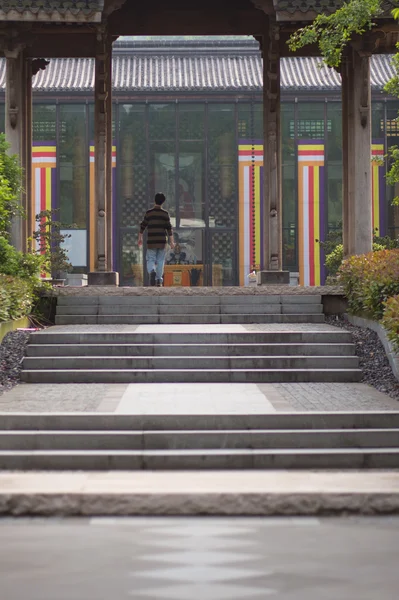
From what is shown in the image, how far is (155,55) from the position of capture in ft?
105

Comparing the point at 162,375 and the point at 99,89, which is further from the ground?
the point at 99,89

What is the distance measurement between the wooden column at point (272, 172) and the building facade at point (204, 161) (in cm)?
1412

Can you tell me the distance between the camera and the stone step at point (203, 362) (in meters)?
10.4

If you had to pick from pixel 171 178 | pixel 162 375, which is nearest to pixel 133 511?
pixel 162 375

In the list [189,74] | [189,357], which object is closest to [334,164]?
[189,74]

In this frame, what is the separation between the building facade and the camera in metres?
30.1

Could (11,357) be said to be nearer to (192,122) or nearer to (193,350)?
(193,350)

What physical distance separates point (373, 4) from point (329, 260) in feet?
41.6

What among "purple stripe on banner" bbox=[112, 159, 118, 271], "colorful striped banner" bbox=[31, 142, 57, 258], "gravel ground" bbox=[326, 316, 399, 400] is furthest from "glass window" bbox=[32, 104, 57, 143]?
"gravel ground" bbox=[326, 316, 399, 400]

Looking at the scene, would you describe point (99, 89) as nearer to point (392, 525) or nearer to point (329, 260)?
point (329, 260)

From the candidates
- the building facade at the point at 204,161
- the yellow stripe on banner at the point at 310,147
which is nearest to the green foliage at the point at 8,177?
the building facade at the point at 204,161

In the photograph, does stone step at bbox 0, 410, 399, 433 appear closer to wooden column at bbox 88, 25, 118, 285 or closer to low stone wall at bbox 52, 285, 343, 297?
low stone wall at bbox 52, 285, 343, 297

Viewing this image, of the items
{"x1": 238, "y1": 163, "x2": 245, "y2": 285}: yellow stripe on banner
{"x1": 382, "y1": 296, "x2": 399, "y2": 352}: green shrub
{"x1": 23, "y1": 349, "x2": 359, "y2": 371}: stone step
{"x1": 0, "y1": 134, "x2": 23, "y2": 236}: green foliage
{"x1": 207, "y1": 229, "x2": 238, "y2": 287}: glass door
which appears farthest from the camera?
{"x1": 238, "y1": 163, "x2": 245, "y2": 285}: yellow stripe on banner

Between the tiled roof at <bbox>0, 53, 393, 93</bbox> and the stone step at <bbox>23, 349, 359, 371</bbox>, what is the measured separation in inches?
825
